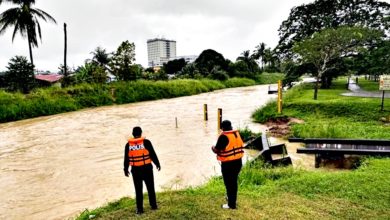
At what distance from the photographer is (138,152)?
507 centimetres

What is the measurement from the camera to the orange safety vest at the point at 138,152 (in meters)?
5.06

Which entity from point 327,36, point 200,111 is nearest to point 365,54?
point 327,36

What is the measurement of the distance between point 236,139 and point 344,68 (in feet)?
73.6

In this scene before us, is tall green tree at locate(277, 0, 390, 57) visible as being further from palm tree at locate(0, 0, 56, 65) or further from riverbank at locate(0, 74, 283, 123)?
palm tree at locate(0, 0, 56, 65)

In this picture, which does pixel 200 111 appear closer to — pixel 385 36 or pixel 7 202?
pixel 385 36

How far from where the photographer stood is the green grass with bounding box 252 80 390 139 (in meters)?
11.2

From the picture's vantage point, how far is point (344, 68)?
24531 millimetres

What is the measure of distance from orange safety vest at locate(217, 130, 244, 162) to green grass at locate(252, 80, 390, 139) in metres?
6.97

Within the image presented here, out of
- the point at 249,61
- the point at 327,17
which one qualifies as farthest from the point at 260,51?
the point at 327,17

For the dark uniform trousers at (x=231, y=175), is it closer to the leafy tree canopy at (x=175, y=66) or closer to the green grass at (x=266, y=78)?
the green grass at (x=266, y=78)

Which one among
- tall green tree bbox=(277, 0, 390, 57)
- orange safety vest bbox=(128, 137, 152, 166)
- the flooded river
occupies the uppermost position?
tall green tree bbox=(277, 0, 390, 57)

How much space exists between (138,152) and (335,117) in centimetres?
1182

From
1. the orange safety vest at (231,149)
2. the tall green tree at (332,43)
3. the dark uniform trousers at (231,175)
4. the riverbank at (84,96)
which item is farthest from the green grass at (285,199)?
the riverbank at (84,96)

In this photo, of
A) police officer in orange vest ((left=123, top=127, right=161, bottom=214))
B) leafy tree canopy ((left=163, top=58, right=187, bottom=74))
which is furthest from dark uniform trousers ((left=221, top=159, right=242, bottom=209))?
leafy tree canopy ((left=163, top=58, right=187, bottom=74))
